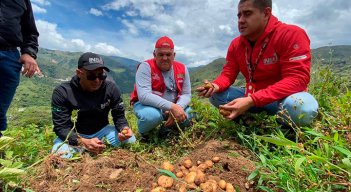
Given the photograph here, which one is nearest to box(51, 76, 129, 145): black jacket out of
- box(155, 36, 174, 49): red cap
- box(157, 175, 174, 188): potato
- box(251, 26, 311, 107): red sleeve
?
box(155, 36, 174, 49): red cap

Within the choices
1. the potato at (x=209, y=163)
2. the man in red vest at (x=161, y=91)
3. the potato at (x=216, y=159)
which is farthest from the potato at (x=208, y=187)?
the man in red vest at (x=161, y=91)

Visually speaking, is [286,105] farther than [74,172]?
Yes

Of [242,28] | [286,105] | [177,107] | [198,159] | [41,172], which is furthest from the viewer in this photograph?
[177,107]

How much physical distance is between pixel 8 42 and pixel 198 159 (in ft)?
9.46

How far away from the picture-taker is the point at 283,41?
4.03m

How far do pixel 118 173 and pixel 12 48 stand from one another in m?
2.33

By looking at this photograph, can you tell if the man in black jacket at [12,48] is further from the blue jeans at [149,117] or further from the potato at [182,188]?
the potato at [182,188]

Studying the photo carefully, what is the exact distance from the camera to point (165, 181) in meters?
2.85

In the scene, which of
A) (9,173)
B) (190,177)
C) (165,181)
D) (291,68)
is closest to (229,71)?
(291,68)

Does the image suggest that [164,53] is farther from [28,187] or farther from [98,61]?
[28,187]

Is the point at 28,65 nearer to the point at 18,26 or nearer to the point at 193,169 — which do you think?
the point at 18,26

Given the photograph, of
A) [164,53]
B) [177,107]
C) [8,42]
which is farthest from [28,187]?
[164,53]

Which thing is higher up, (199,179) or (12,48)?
(12,48)

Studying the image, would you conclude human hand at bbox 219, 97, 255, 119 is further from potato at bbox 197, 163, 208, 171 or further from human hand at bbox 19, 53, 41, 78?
human hand at bbox 19, 53, 41, 78
